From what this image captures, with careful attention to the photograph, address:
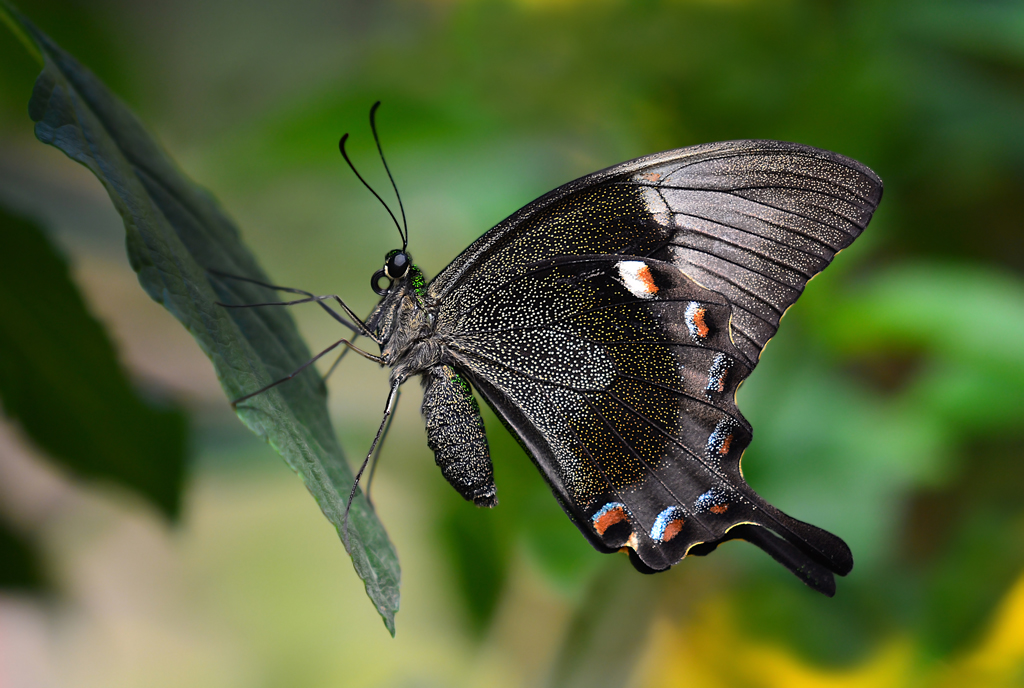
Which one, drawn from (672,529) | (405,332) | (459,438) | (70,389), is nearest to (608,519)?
(672,529)

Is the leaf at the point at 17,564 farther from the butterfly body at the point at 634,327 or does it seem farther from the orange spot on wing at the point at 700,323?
the orange spot on wing at the point at 700,323

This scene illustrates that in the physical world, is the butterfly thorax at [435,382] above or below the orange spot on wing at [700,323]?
below

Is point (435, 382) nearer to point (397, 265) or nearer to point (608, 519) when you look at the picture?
point (397, 265)

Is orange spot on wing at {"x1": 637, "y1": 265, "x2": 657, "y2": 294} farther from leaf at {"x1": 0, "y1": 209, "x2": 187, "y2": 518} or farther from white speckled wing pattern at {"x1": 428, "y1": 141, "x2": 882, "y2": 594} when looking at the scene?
leaf at {"x1": 0, "y1": 209, "x2": 187, "y2": 518}

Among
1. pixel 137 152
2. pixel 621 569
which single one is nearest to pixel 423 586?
pixel 621 569

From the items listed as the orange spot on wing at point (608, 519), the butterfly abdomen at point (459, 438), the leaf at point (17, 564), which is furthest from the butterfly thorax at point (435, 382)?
the leaf at point (17, 564)

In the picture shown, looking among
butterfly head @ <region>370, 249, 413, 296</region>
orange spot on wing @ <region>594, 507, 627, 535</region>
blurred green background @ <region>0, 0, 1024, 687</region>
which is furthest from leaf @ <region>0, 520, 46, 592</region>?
orange spot on wing @ <region>594, 507, 627, 535</region>
